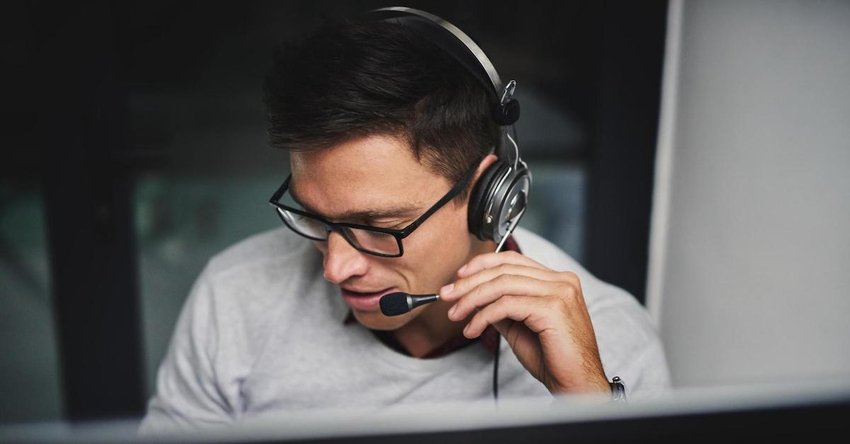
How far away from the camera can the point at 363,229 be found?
1111 millimetres

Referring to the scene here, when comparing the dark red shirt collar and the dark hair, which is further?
the dark red shirt collar

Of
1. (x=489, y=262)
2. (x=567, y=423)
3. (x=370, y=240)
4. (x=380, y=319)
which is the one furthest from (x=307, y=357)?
(x=567, y=423)

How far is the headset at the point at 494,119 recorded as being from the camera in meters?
1.12

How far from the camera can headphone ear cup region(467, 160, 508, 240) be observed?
44.7 inches

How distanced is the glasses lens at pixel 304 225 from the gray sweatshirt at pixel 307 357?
0.24 meters

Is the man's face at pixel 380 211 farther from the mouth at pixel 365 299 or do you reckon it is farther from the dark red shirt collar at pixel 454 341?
the dark red shirt collar at pixel 454 341

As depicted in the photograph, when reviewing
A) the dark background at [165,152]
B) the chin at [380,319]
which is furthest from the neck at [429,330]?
the dark background at [165,152]

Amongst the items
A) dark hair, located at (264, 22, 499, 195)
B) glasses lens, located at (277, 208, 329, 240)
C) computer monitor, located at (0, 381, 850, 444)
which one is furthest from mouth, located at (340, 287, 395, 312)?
computer monitor, located at (0, 381, 850, 444)

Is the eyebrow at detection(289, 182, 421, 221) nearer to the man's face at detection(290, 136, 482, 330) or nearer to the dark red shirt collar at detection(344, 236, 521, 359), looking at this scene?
the man's face at detection(290, 136, 482, 330)

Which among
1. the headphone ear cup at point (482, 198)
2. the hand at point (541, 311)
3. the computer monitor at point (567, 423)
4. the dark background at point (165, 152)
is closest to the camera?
the computer monitor at point (567, 423)

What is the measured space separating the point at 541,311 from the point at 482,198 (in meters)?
0.21

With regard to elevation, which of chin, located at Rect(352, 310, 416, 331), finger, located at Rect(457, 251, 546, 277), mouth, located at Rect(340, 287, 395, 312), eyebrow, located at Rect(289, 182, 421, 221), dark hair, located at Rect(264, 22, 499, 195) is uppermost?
dark hair, located at Rect(264, 22, 499, 195)

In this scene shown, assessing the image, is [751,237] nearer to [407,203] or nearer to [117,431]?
[407,203]

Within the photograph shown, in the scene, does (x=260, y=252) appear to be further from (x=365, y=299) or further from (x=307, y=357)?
(x=365, y=299)
